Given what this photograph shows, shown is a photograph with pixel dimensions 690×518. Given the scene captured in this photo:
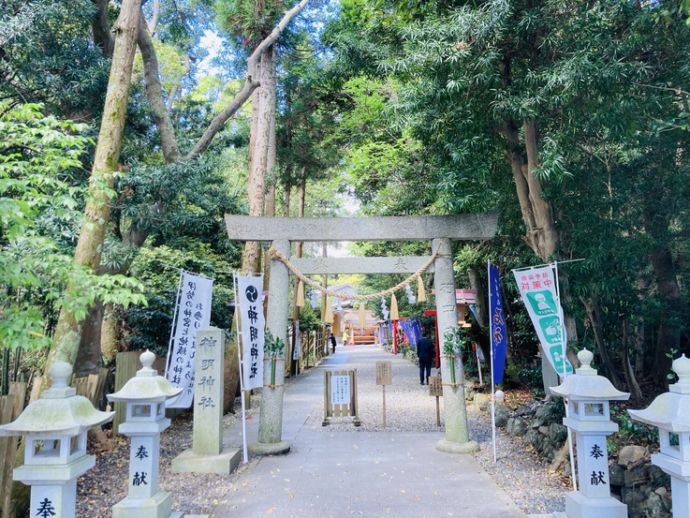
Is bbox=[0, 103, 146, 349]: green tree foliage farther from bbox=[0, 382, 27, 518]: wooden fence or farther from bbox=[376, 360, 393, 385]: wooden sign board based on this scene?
bbox=[376, 360, 393, 385]: wooden sign board

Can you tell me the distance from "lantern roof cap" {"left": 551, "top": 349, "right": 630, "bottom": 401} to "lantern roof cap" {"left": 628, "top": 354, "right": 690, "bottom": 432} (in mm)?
782

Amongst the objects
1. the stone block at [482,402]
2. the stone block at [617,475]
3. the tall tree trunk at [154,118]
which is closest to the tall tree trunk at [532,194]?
the stone block at [617,475]

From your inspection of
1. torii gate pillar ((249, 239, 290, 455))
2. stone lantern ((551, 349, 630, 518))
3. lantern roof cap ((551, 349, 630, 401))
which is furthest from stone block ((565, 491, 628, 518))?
torii gate pillar ((249, 239, 290, 455))

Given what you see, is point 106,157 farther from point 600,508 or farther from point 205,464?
point 600,508

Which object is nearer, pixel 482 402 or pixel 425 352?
pixel 482 402

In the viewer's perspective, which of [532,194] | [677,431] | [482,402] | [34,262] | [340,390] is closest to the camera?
[677,431]

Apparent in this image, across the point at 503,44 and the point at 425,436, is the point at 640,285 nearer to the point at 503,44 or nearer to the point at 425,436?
the point at 425,436

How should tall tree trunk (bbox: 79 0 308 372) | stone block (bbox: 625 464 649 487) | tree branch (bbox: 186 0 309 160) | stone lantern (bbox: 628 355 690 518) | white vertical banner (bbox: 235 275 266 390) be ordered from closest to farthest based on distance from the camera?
stone lantern (bbox: 628 355 690 518), stone block (bbox: 625 464 649 487), white vertical banner (bbox: 235 275 266 390), tall tree trunk (bbox: 79 0 308 372), tree branch (bbox: 186 0 309 160)

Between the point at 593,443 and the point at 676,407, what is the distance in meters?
1.22

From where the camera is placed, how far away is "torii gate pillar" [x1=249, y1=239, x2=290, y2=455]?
7309 millimetres

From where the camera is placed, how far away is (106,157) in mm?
6496

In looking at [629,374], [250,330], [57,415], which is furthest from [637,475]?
[57,415]

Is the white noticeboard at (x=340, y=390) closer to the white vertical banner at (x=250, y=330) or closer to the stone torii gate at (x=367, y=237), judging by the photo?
the stone torii gate at (x=367, y=237)

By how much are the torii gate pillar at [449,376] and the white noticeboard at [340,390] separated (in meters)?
2.68
